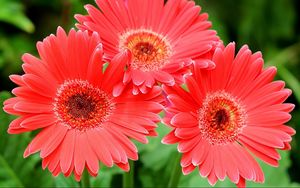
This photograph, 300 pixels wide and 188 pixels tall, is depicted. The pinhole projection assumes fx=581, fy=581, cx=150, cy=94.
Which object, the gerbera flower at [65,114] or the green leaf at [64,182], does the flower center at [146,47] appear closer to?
the gerbera flower at [65,114]

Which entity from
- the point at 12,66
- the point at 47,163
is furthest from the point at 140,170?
the point at 12,66

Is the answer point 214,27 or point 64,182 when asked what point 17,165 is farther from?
point 214,27

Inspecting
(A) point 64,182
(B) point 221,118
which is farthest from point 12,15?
(B) point 221,118

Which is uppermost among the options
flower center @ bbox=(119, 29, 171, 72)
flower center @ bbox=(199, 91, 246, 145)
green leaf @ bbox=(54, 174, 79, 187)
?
flower center @ bbox=(119, 29, 171, 72)

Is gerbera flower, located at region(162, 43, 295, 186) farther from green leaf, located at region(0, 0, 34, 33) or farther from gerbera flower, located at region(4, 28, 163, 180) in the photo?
green leaf, located at region(0, 0, 34, 33)

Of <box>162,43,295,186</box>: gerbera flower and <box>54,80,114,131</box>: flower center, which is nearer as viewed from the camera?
<box>162,43,295,186</box>: gerbera flower

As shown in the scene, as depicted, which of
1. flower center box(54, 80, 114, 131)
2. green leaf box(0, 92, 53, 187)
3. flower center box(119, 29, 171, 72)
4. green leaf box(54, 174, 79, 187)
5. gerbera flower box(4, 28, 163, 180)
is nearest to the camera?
gerbera flower box(4, 28, 163, 180)

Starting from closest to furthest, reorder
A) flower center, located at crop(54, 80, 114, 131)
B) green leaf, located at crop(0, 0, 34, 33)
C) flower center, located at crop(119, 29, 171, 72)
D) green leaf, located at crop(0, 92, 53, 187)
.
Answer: flower center, located at crop(54, 80, 114, 131)
flower center, located at crop(119, 29, 171, 72)
green leaf, located at crop(0, 92, 53, 187)
green leaf, located at crop(0, 0, 34, 33)

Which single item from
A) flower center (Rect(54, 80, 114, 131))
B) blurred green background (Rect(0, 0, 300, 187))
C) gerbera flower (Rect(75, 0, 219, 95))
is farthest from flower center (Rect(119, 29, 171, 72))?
blurred green background (Rect(0, 0, 300, 187))

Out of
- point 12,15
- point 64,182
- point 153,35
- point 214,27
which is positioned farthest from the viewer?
point 214,27
